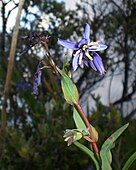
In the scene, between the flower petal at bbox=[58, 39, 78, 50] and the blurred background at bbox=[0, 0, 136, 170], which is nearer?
the flower petal at bbox=[58, 39, 78, 50]

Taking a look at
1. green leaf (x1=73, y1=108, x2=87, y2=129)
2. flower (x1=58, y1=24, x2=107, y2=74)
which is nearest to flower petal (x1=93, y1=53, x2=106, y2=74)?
flower (x1=58, y1=24, x2=107, y2=74)

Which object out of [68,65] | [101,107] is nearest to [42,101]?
[101,107]

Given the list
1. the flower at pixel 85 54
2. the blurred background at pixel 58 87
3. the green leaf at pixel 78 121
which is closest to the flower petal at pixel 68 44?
the flower at pixel 85 54

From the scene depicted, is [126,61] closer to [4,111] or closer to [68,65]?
[4,111]

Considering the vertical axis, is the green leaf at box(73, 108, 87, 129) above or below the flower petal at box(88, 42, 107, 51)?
below

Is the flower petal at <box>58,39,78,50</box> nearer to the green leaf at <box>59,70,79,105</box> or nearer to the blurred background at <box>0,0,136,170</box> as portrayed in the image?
the green leaf at <box>59,70,79,105</box>

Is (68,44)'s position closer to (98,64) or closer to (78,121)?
(98,64)

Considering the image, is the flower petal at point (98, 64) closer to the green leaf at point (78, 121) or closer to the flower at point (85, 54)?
the flower at point (85, 54)
